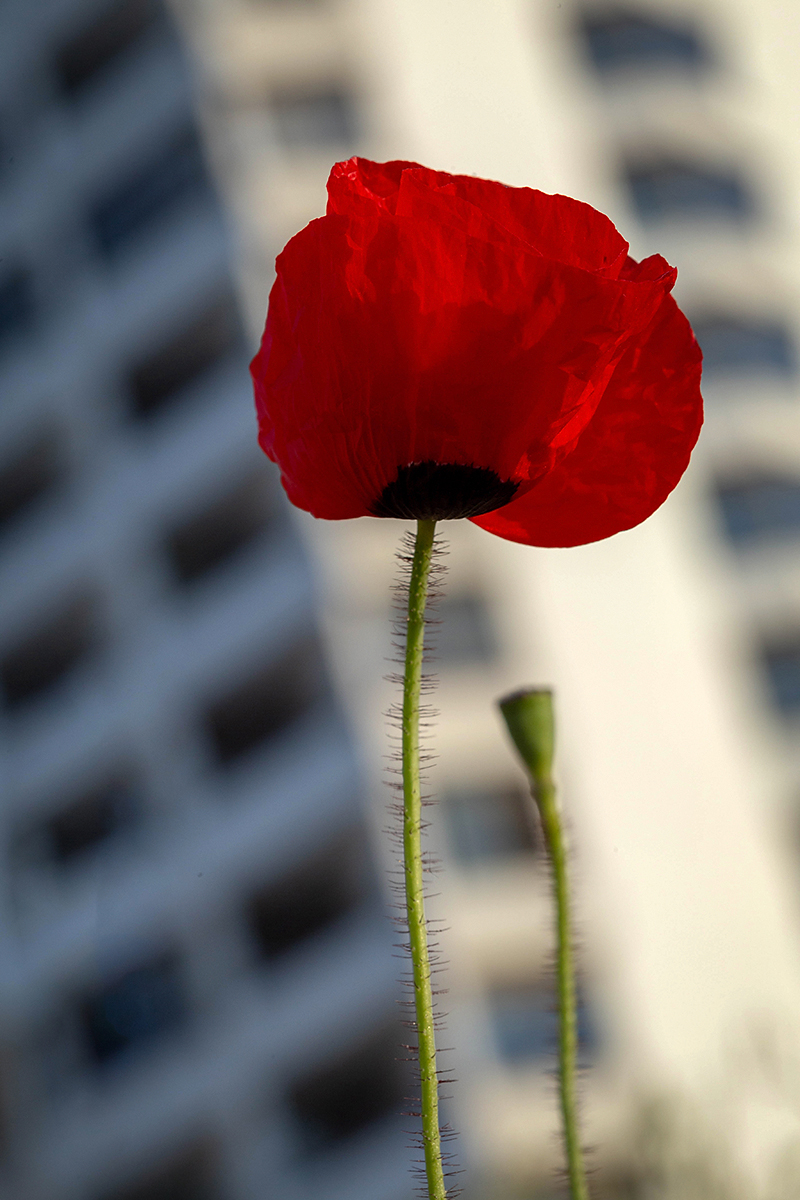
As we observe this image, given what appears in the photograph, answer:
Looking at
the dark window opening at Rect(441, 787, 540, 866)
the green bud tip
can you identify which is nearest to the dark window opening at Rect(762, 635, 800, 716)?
the dark window opening at Rect(441, 787, 540, 866)

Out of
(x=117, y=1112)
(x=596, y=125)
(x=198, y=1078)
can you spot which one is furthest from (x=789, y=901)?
(x=596, y=125)

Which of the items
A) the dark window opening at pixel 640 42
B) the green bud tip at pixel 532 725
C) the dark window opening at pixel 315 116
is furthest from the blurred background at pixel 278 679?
the green bud tip at pixel 532 725

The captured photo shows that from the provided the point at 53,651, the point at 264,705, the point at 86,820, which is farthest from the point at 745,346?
the point at 86,820

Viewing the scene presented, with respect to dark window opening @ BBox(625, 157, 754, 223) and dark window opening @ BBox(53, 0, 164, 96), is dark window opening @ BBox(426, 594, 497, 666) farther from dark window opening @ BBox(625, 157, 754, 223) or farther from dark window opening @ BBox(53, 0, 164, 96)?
dark window opening @ BBox(53, 0, 164, 96)

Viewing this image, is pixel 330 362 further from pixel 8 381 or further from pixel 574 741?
pixel 8 381

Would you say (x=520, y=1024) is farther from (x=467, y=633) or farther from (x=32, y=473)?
(x=32, y=473)

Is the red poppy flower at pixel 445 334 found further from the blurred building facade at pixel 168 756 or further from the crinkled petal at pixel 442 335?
the blurred building facade at pixel 168 756

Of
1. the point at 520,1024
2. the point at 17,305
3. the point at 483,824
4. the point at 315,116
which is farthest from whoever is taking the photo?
the point at 17,305
